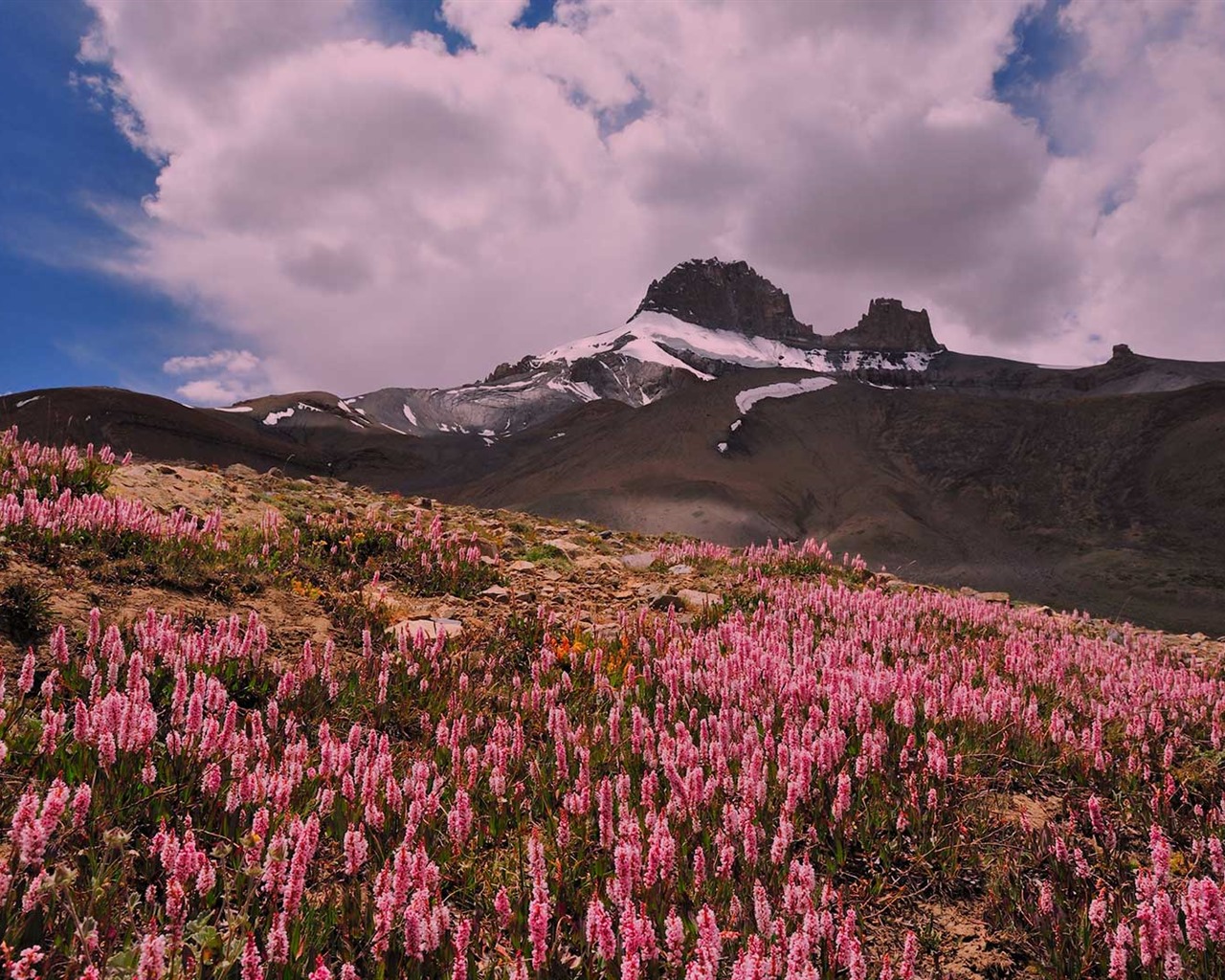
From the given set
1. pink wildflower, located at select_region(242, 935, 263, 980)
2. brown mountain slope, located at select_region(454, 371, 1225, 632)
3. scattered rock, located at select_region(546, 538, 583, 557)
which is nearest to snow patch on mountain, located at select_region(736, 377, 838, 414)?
brown mountain slope, located at select_region(454, 371, 1225, 632)

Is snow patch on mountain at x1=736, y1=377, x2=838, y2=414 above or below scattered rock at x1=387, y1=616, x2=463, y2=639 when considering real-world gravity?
above

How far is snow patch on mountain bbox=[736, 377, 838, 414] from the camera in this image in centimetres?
10025

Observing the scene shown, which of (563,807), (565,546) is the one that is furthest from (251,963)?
(565,546)

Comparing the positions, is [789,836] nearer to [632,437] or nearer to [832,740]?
[832,740]

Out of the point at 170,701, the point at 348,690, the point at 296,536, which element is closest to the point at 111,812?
the point at 170,701

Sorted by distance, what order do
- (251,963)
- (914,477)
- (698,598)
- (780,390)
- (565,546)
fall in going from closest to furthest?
1. (251,963)
2. (698,598)
3. (565,546)
4. (914,477)
5. (780,390)

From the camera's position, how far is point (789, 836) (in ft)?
10.1

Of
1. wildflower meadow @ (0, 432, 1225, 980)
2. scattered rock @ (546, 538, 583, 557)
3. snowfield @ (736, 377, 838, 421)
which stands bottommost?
wildflower meadow @ (0, 432, 1225, 980)

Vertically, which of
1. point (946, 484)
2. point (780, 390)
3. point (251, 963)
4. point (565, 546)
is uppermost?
point (780, 390)

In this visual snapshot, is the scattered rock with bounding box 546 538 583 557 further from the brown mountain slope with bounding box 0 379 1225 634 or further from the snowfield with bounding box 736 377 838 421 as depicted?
the snowfield with bounding box 736 377 838 421

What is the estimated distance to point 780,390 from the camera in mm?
106938

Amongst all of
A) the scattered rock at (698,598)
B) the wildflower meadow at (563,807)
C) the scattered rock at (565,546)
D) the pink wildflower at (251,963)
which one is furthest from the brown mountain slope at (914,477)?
the pink wildflower at (251,963)

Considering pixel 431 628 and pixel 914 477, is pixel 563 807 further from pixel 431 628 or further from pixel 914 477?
pixel 914 477

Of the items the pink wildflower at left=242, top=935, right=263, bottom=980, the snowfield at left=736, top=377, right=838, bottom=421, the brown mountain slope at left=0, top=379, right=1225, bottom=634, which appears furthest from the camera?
the snowfield at left=736, top=377, right=838, bottom=421
